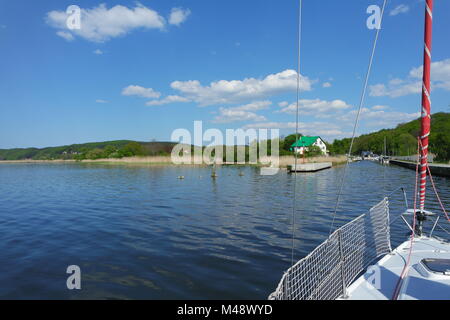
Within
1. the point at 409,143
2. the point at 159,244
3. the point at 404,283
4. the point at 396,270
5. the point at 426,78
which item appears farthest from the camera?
the point at 409,143

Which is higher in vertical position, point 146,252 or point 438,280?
point 438,280

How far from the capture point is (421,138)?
6922 millimetres

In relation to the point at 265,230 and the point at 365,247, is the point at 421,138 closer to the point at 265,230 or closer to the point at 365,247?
the point at 365,247

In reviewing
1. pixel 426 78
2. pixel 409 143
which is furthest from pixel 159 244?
pixel 409 143

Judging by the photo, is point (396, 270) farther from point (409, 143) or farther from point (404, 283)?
point (409, 143)

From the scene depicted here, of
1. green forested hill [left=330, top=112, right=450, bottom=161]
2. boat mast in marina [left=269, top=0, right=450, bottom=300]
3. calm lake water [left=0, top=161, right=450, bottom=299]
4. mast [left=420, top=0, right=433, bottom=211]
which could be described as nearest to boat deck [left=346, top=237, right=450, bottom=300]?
boat mast in marina [left=269, top=0, right=450, bottom=300]

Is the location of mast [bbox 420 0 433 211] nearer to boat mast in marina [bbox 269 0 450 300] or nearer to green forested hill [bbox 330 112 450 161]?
boat mast in marina [bbox 269 0 450 300]

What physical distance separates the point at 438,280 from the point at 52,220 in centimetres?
1413

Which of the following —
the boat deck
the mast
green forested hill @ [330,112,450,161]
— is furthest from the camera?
green forested hill @ [330,112,450,161]

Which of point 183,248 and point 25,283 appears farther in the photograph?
point 183,248

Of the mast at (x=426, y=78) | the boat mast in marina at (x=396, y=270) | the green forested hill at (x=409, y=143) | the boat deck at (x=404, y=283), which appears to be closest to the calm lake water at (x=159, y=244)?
the boat mast in marina at (x=396, y=270)

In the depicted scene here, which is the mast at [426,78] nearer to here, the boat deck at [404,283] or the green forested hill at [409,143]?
the boat deck at [404,283]
